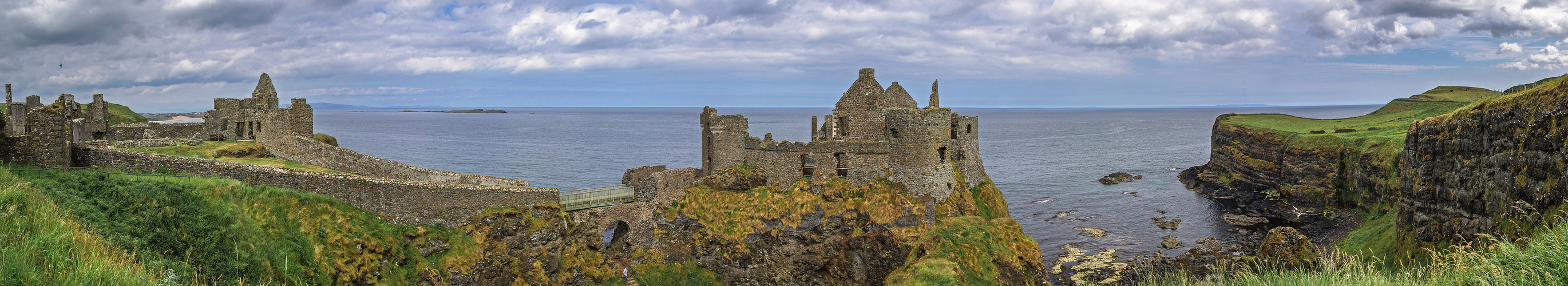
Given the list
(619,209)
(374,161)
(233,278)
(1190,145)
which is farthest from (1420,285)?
(1190,145)

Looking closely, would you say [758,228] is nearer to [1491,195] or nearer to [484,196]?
[484,196]

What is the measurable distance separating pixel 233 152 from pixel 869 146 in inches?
1138

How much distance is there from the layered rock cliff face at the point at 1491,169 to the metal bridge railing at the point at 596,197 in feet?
102

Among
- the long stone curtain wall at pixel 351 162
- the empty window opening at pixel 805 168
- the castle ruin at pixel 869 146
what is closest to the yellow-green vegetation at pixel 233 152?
the long stone curtain wall at pixel 351 162

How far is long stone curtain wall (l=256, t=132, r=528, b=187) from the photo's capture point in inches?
1363

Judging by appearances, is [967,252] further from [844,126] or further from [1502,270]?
[1502,270]

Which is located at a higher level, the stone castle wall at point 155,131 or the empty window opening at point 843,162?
the stone castle wall at point 155,131

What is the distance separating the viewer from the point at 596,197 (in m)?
35.7

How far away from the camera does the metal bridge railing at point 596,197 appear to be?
3456cm

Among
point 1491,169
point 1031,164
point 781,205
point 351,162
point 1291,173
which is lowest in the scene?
point 1031,164

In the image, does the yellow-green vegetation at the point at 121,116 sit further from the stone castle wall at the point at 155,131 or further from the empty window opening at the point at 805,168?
the empty window opening at the point at 805,168

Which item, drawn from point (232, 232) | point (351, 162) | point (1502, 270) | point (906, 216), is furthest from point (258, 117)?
point (1502, 270)

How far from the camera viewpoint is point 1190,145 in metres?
165

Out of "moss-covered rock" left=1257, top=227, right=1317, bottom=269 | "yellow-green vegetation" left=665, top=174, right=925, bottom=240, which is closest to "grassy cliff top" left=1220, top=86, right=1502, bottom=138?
"moss-covered rock" left=1257, top=227, right=1317, bottom=269
